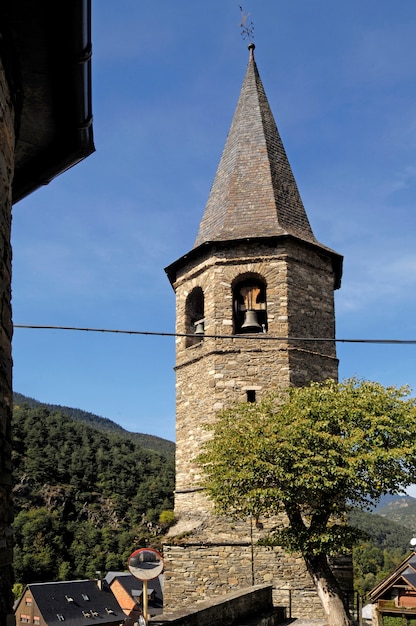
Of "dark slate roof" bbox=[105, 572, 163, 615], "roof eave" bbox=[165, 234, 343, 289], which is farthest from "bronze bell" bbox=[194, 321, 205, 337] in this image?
"dark slate roof" bbox=[105, 572, 163, 615]

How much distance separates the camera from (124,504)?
64.6m

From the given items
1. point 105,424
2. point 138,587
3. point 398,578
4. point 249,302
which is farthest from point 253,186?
point 105,424

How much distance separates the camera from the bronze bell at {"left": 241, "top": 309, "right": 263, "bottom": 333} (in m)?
14.4

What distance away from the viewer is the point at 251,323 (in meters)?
14.3

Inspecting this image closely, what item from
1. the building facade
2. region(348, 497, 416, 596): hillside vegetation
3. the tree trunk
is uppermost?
the building facade

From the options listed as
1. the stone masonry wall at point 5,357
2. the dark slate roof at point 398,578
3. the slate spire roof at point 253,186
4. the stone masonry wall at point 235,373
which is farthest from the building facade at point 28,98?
the dark slate roof at point 398,578

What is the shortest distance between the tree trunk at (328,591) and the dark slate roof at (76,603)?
31063 millimetres

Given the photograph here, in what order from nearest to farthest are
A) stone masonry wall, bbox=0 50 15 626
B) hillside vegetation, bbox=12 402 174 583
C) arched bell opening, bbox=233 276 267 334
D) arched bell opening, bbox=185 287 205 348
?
1. stone masonry wall, bbox=0 50 15 626
2. arched bell opening, bbox=233 276 267 334
3. arched bell opening, bbox=185 287 205 348
4. hillside vegetation, bbox=12 402 174 583

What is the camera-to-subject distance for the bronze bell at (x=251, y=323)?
14352 mm

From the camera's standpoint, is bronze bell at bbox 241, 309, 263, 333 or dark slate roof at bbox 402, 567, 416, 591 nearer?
bronze bell at bbox 241, 309, 263, 333

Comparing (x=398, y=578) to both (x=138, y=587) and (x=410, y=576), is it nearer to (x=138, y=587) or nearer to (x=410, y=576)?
(x=410, y=576)

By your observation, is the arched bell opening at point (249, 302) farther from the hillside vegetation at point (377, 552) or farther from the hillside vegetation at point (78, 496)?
the hillside vegetation at point (78, 496)

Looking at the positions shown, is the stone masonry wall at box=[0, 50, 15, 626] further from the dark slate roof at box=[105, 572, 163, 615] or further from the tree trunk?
the dark slate roof at box=[105, 572, 163, 615]

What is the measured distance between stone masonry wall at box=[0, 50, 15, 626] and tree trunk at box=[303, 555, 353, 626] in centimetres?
937
